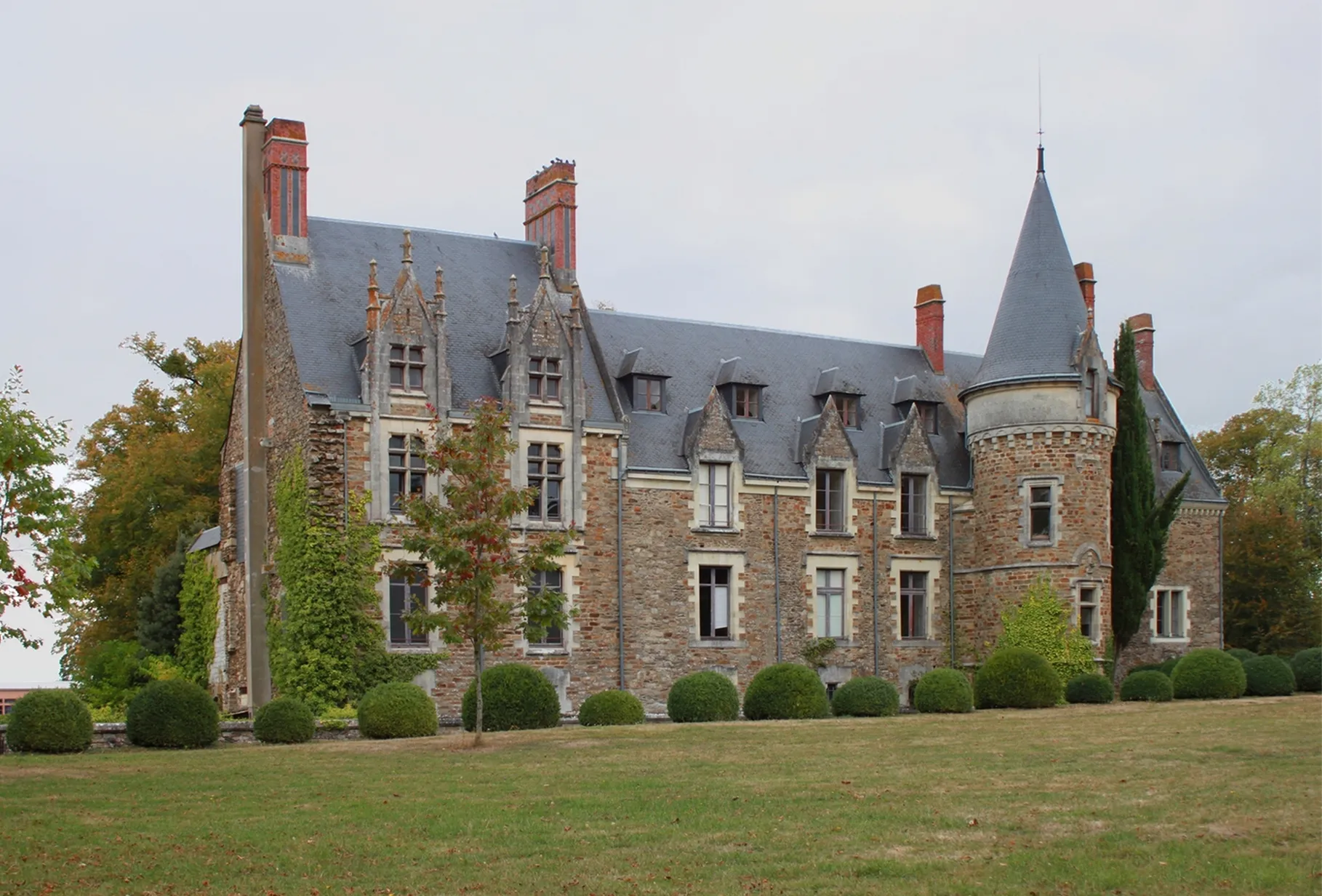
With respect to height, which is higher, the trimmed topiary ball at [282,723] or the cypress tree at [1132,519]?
the cypress tree at [1132,519]

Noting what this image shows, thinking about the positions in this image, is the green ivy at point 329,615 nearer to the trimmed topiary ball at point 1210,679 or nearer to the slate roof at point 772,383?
the slate roof at point 772,383

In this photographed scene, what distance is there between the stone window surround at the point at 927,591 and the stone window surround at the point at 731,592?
4.32m

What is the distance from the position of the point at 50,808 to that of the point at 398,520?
52.4 ft

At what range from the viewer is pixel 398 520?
106 feet

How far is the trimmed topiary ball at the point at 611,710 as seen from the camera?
28.6 meters

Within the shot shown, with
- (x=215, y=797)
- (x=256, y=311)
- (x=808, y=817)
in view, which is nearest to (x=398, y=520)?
(x=256, y=311)

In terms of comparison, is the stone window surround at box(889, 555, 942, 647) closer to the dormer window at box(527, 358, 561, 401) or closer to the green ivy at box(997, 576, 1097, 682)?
the green ivy at box(997, 576, 1097, 682)

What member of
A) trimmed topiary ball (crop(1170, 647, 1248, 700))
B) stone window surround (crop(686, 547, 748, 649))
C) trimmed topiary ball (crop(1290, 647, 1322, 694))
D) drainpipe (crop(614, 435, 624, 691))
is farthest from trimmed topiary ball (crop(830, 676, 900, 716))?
trimmed topiary ball (crop(1290, 647, 1322, 694))

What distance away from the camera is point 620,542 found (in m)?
35.0

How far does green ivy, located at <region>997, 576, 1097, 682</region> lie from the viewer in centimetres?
3616

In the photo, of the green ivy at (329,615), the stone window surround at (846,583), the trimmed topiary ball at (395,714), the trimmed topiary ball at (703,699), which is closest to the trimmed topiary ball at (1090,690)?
the stone window surround at (846,583)

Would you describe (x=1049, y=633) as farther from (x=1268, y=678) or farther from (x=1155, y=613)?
(x=1155, y=613)

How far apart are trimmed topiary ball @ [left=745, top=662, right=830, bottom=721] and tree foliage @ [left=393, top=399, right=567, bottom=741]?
617cm

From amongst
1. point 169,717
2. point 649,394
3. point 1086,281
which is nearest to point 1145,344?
point 1086,281
